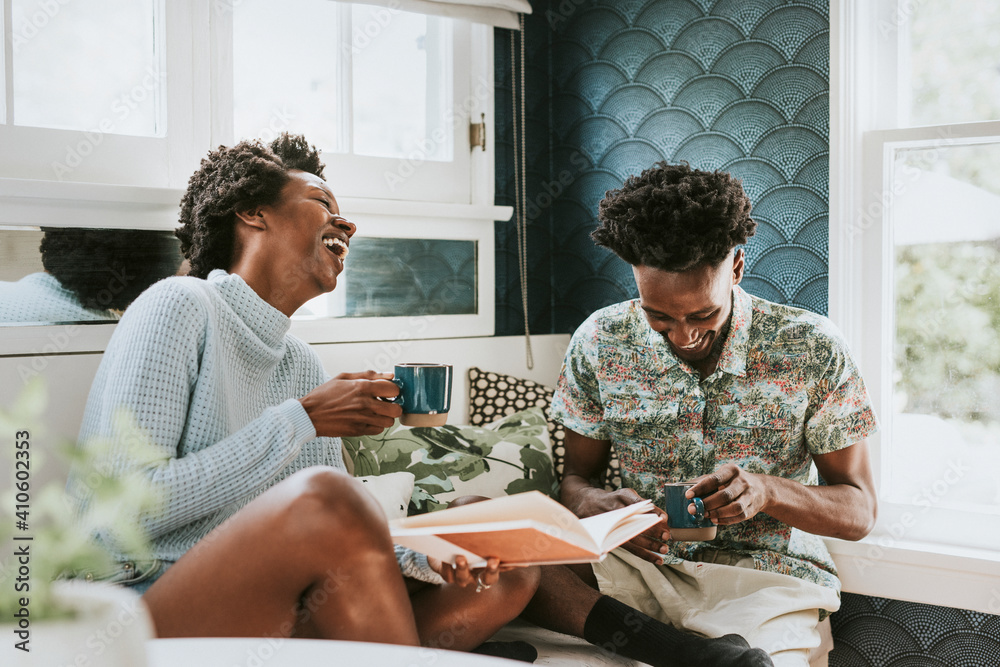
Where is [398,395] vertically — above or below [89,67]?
below

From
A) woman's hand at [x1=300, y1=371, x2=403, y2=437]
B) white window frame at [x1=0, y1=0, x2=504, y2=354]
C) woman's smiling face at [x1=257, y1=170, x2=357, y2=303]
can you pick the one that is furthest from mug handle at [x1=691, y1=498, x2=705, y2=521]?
white window frame at [x1=0, y1=0, x2=504, y2=354]

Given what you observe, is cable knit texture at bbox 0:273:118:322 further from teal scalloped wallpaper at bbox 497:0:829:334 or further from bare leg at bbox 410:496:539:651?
teal scalloped wallpaper at bbox 497:0:829:334

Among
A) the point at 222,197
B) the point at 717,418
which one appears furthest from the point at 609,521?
the point at 222,197

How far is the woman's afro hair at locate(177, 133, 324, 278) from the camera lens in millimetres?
1640

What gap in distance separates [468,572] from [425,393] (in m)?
0.32

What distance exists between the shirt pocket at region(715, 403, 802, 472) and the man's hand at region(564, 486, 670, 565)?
0.28 metres

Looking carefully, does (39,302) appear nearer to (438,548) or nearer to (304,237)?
(304,237)

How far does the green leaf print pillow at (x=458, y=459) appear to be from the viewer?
189cm

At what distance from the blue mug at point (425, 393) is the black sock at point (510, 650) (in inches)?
17.3

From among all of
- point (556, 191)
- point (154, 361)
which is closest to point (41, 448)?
point (154, 361)

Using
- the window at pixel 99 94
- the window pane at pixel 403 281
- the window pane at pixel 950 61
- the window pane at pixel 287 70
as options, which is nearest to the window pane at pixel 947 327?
the window pane at pixel 950 61

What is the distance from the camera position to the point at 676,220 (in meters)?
1.63

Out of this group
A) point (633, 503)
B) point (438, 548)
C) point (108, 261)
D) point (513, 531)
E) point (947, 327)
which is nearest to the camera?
point (513, 531)

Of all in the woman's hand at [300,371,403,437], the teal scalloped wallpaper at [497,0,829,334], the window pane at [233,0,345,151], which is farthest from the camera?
the teal scalloped wallpaper at [497,0,829,334]
